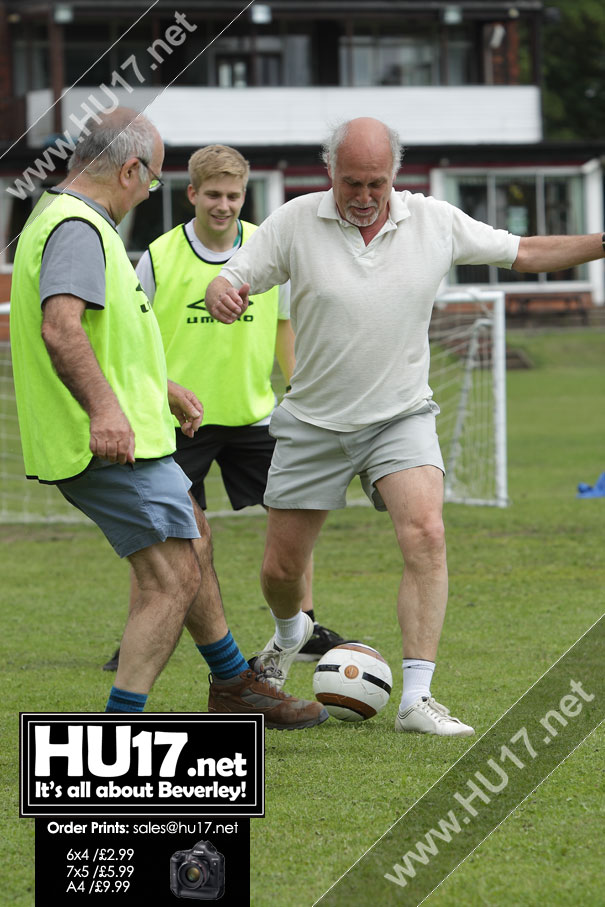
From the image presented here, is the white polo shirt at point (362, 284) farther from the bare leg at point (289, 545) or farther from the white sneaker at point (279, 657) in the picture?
the white sneaker at point (279, 657)

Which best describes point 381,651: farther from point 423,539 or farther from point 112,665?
point 423,539

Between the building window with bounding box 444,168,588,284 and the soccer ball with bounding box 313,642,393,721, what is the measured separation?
96.3 ft

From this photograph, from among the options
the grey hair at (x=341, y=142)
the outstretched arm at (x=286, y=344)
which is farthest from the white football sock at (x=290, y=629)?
the grey hair at (x=341, y=142)

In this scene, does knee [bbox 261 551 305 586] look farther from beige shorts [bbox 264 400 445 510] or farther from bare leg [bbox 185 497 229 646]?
bare leg [bbox 185 497 229 646]

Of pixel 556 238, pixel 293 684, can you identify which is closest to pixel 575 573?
pixel 293 684

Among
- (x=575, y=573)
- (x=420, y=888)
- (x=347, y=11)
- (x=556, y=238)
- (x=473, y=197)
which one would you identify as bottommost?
(x=420, y=888)

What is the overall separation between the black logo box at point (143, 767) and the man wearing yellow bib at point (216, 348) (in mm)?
3164

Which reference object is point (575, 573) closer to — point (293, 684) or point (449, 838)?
point (293, 684)

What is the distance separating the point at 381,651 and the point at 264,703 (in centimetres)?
139

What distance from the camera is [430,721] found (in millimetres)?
4855

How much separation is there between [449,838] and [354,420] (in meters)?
1.90

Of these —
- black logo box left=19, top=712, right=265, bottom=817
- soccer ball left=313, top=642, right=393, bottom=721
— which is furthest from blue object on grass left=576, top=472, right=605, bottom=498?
black logo box left=19, top=712, right=265, bottom=817

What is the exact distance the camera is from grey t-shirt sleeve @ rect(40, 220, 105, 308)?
13.7ft

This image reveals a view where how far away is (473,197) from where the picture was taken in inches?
1352
